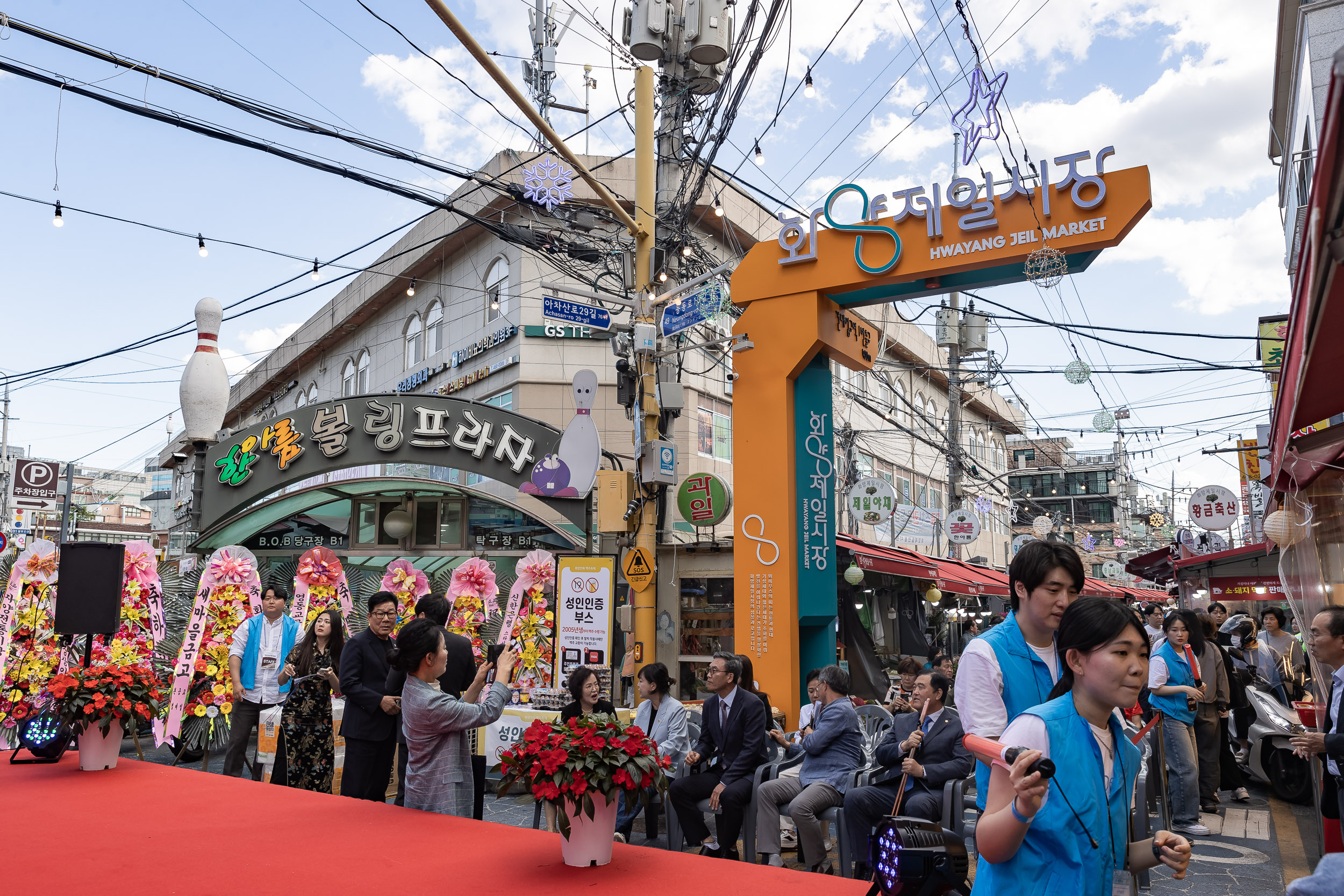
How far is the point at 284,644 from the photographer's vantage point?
28.6ft

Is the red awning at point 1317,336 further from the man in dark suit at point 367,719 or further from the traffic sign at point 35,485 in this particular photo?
the traffic sign at point 35,485

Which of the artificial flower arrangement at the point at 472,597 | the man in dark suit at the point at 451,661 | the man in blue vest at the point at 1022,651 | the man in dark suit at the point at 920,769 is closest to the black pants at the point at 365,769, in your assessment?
the man in dark suit at the point at 451,661

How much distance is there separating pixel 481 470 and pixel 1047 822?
1163 cm

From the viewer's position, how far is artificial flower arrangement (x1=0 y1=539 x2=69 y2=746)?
10.3 m

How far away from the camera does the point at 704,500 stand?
11281mm

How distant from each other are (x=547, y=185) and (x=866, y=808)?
8.54 m

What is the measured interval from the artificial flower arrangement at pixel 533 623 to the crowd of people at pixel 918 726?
180 centimetres

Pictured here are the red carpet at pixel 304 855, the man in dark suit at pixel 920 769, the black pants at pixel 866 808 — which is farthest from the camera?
the black pants at pixel 866 808

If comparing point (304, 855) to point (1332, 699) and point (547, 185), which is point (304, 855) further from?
point (547, 185)

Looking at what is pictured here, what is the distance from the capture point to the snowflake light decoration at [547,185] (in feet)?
37.8

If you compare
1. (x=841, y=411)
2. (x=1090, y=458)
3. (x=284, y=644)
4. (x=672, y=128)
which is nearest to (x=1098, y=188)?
(x=672, y=128)

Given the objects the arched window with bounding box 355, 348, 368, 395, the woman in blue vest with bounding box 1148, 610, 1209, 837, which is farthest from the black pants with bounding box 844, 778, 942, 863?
the arched window with bounding box 355, 348, 368, 395

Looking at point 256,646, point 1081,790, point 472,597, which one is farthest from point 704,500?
point 1081,790

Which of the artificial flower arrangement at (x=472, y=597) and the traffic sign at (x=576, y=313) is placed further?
the traffic sign at (x=576, y=313)
